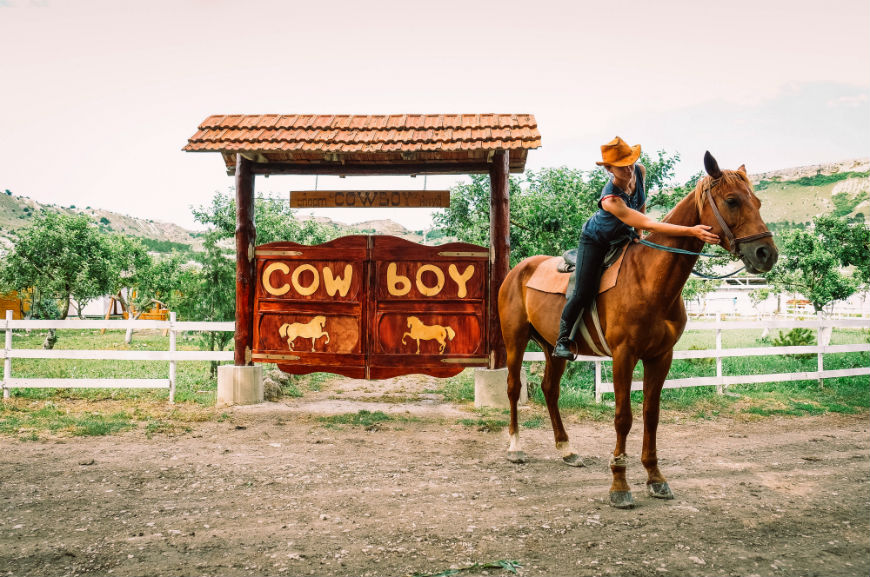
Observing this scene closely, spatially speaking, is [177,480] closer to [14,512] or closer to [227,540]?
[14,512]

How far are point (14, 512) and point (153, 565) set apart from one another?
1688mm

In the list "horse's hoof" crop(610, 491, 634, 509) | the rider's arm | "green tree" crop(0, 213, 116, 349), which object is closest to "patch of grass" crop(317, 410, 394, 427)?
"horse's hoof" crop(610, 491, 634, 509)

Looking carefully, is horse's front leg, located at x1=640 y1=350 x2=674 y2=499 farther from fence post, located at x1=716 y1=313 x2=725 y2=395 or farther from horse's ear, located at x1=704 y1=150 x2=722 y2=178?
fence post, located at x1=716 y1=313 x2=725 y2=395

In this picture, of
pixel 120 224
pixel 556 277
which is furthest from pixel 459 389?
pixel 120 224

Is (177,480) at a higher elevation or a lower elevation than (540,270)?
lower

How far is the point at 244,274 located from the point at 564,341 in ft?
17.4

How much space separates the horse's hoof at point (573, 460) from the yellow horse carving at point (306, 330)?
4.08 meters

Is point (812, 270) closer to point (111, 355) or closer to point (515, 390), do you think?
point (515, 390)

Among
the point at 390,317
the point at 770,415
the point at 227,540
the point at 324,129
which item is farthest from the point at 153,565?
the point at 770,415

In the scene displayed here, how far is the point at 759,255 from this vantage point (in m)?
3.64

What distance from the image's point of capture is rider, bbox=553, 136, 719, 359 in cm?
445

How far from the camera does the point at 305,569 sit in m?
2.96

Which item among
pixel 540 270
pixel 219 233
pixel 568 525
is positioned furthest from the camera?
pixel 219 233

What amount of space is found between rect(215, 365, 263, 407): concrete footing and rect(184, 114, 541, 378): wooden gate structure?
199 mm
